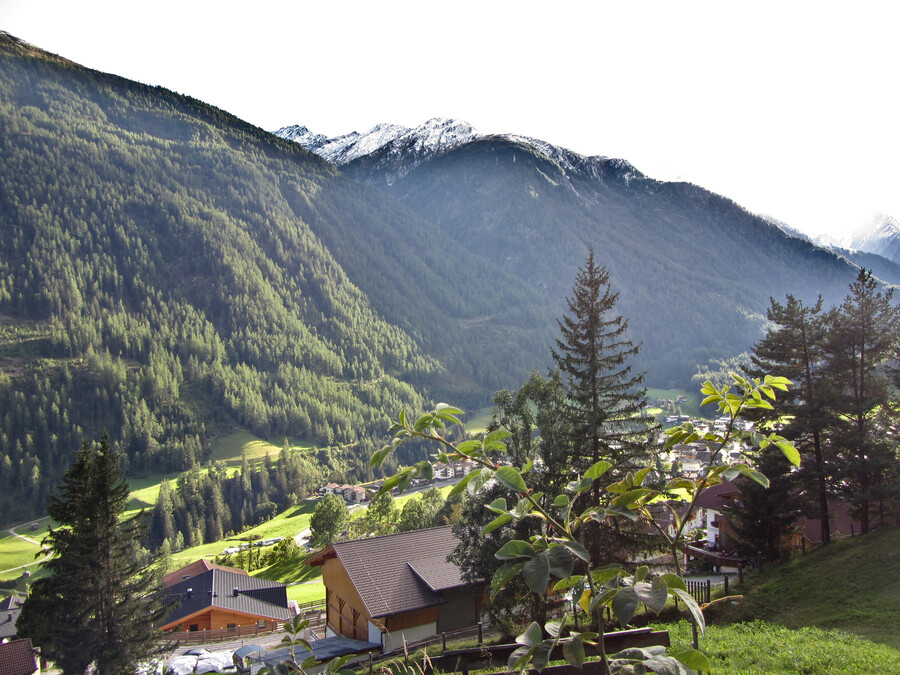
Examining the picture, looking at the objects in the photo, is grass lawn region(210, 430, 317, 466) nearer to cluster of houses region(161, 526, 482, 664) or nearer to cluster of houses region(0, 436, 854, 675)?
cluster of houses region(0, 436, 854, 675)

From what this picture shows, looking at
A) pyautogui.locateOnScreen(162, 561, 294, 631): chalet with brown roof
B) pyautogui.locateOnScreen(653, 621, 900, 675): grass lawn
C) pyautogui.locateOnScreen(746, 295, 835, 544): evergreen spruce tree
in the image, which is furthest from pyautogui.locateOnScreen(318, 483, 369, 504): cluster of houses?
pyautogui.locateOnScreen(653, 621, 900, 675): grass lawn

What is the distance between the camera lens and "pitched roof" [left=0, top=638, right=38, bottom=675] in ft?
81.6

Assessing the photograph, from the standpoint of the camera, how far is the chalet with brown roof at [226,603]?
35.5 meters

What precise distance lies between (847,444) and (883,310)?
602 centimetres

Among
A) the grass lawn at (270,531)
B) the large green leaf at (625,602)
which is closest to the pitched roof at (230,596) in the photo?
the large green leaf at (625,602)

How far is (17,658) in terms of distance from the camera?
25.0 m

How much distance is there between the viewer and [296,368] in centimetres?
19025

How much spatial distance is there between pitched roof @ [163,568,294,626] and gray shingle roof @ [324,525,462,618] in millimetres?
16133

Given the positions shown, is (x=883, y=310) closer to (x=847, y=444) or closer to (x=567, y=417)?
(x=847, y=444)

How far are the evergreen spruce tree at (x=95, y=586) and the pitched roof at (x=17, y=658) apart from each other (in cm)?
898

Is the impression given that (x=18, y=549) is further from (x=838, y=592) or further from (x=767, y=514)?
(x=838, y=592)

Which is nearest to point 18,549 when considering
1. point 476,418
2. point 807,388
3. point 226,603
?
point 226,603

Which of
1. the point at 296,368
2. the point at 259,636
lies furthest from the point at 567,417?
the point at 296,368

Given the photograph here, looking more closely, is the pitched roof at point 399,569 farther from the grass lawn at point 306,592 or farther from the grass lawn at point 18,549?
the grass lawn at point 18,549
